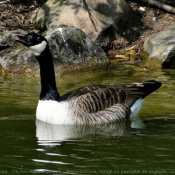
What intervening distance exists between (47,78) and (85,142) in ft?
6.29

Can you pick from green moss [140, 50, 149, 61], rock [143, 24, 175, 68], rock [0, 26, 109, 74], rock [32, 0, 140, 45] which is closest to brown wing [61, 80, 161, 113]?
rock [0, 26, 109, 74]

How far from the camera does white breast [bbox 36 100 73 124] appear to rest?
9961 mm

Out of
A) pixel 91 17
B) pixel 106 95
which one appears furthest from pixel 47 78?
pixel 91 17

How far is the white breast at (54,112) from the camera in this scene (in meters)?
9.96

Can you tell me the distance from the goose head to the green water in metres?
1.24

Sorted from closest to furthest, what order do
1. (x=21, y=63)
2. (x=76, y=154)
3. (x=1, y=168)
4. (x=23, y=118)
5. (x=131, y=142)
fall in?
1. (x=1, y=168)
2. (x=76, y=154)
3. (x=131, y=142)
4. (x=23, y=118)
5. (x=21, y=63)

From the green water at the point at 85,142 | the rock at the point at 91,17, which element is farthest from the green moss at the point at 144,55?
the green water at the point at 85,142

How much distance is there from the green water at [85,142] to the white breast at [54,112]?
0.34 ft

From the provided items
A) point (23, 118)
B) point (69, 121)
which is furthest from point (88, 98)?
point (23, 118)

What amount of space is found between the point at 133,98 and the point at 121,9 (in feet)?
23.4

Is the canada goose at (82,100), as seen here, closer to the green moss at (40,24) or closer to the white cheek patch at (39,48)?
the white cheek patch at (39,48)

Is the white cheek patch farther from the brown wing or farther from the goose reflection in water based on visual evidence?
the goose reflection in water

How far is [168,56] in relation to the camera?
1509 cm

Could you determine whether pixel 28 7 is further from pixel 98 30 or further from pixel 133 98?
pixel 133 98
